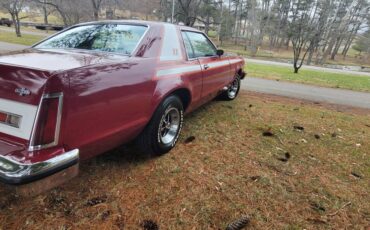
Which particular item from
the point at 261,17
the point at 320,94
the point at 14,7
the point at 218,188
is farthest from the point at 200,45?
the point at 261,17

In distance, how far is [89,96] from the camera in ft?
6.35

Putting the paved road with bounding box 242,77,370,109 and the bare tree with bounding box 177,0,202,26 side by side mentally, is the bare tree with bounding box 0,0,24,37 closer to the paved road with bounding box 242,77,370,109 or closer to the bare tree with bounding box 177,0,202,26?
the bare tree with bounding box 177,0,202,26

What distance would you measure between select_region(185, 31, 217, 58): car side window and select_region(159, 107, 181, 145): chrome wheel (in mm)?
1061

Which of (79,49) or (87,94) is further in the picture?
(79,49)

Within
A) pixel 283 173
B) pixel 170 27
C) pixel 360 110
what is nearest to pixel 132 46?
pixel 170 27

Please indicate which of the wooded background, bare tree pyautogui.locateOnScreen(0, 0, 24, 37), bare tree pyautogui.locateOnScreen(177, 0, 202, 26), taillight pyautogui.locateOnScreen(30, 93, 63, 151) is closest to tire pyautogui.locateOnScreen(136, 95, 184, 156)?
taillight pyautogui.locateOnScreen(30, 93, 63, 151)

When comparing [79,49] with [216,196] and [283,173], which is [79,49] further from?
[283,173]

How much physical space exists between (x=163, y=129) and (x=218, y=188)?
106 centimetres

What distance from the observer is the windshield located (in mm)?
Answer: 2832

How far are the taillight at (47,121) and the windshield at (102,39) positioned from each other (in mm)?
1131

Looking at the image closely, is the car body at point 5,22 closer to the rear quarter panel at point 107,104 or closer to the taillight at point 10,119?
the rear quarter panel at point 107,104

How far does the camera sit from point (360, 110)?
6.84m

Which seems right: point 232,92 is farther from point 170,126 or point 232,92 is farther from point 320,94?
point 320,94

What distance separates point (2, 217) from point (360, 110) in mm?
7840
